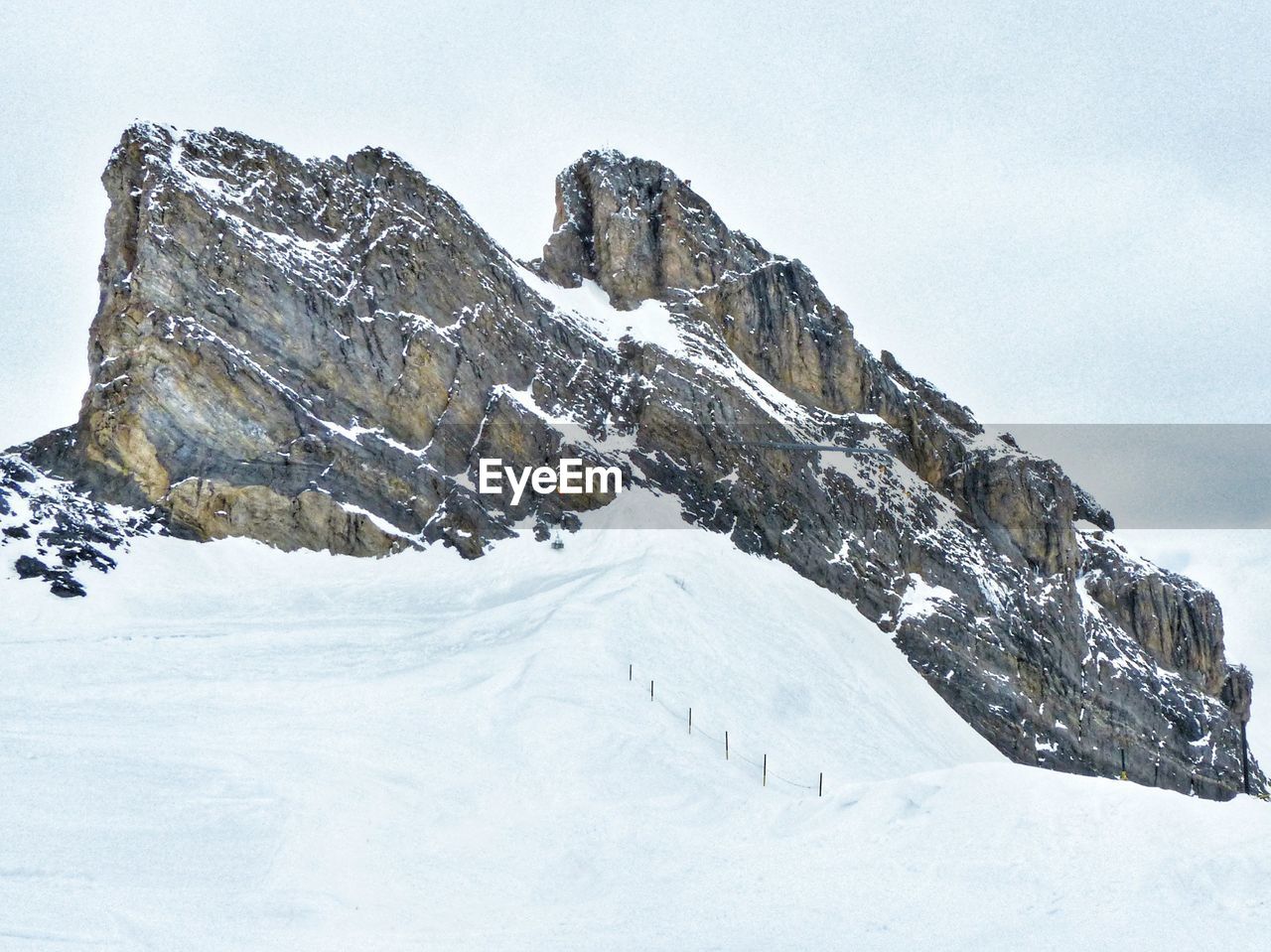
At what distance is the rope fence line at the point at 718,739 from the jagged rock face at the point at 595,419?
1711 centimetres

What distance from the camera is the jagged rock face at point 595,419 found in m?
40.8

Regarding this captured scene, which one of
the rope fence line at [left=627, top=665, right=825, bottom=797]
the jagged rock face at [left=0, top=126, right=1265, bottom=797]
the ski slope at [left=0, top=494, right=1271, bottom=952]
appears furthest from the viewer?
the jagged rock face at [left=0, top=126, right=1265, bottom=797]

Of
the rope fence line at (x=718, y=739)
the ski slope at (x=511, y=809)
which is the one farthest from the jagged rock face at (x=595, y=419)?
the rope fence line at (x=718, y=739)

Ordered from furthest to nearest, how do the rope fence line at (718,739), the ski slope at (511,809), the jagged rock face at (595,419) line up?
the jagged rock face at (595,419), the rope fence line at (718,739), the ski slope at (511,809)

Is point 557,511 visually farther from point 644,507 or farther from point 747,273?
point 747,273

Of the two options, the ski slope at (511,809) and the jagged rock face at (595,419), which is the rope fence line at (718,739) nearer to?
the ski slope at (511,809)

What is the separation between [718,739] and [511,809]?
8.23 m

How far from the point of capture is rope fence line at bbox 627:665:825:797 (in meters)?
23.8

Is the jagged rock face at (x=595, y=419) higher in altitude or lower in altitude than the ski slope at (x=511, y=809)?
higher

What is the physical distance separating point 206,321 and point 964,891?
1447 inches

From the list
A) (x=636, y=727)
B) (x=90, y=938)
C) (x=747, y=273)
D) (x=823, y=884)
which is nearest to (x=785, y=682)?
(x=636, y=727)

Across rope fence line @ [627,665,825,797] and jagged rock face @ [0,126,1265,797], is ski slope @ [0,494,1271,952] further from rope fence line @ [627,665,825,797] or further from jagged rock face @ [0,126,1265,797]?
jagged rock face @ [0,126,1265,797]

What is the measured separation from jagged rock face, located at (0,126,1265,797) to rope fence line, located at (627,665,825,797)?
17106mm

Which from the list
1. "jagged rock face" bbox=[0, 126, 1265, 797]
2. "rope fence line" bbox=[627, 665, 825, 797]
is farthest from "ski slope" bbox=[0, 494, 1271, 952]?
"jagged rock face" bbox=[0, 126, 1265, 797]
